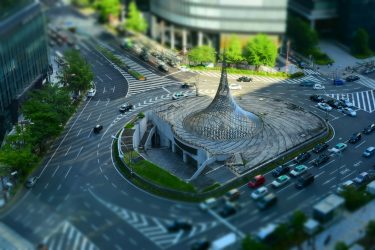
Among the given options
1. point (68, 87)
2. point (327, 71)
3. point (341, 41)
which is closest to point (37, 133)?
point (68, 87)

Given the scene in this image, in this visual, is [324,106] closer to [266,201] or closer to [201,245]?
[266,201]

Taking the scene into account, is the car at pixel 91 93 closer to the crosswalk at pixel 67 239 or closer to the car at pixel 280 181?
the crosswalk at pixel 67 239

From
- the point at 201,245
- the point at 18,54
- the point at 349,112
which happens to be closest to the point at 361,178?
the point at 349,112

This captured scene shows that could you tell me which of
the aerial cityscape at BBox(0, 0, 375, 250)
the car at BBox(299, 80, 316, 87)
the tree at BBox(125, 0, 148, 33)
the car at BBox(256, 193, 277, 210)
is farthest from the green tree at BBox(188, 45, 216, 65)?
the car at BBox(256, 193, 277, 210)

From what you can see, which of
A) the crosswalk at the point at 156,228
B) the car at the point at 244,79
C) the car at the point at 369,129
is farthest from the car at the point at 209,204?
the car at the point at 244,79

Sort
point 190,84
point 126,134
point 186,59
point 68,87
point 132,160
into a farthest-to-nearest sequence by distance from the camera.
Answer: point 186,59, point 190,84, point 68,87, point 126,134, point 132,160

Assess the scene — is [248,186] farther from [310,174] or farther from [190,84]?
[190,84]

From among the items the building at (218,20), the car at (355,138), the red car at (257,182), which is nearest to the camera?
the red car at (257,182)
